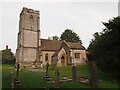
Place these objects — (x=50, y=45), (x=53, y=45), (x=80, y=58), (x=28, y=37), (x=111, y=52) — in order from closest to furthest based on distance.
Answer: (x=111, y=52)
(x=80, y=58)
(x=28, y=37)
(x=50, y=45)
(x=53, y=45)

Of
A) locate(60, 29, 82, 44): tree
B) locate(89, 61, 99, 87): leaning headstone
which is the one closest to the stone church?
locate(60, 29, 82, 44): tree

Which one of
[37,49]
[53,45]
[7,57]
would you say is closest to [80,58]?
[53,45]

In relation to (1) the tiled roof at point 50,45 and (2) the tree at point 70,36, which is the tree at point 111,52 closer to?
(1) the tiled roof at point 50,45

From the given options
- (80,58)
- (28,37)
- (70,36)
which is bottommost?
(80,58)

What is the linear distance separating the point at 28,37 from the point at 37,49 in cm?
421

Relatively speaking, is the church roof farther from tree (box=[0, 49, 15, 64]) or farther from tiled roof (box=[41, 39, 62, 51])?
tree (box=[0, 49, 15, 64])

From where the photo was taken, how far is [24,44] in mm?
37656

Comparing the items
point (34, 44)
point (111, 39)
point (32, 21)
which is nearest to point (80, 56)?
point (34, 44)

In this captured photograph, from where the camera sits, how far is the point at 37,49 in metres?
39.2

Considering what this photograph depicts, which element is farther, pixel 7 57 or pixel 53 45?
pixel 7 57

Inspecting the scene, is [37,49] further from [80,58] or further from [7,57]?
[7,57]

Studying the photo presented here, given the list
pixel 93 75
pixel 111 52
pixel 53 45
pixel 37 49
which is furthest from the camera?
pixel 53 45

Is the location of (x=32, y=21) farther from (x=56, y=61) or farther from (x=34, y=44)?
(x=56, y=61)

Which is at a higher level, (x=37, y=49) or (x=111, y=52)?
(x=37, y=49)
